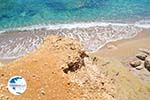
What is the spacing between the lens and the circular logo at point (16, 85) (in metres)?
8.45

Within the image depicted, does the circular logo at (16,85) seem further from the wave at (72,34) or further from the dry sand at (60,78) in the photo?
the wave at (72,34)

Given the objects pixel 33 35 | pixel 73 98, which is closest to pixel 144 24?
pixel 33 35

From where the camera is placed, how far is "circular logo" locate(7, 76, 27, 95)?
845 centimetres

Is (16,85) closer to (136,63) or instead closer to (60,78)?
(60,78)

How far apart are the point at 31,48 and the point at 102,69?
10.2 m

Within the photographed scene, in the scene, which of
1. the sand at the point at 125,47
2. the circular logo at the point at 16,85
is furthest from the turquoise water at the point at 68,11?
the circular logo at the point at 16,85

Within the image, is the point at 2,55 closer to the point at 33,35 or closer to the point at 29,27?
the point at 33,35

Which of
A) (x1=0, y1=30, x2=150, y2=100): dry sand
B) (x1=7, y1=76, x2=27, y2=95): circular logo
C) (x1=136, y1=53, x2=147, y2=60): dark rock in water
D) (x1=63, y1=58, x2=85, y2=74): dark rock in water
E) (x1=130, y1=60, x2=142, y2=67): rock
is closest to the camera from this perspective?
(x1=7, y1=76, x2=27, y2=95): circular logo

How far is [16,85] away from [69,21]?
16.8 m

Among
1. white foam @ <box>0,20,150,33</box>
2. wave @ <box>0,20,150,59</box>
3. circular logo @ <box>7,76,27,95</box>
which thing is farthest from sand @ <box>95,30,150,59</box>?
circular logo @ <box>7,76,27,95</box>

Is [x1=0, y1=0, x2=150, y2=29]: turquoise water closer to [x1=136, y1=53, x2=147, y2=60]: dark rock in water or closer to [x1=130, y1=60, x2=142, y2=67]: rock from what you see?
[x1=136, y1=53, x2=147, y2=60]: dark rock in water

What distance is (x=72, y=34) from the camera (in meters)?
22.2

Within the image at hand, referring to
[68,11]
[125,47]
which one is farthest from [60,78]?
[68,11]

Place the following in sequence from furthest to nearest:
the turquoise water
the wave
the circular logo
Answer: the turquoise water
the wave
the circular logo
